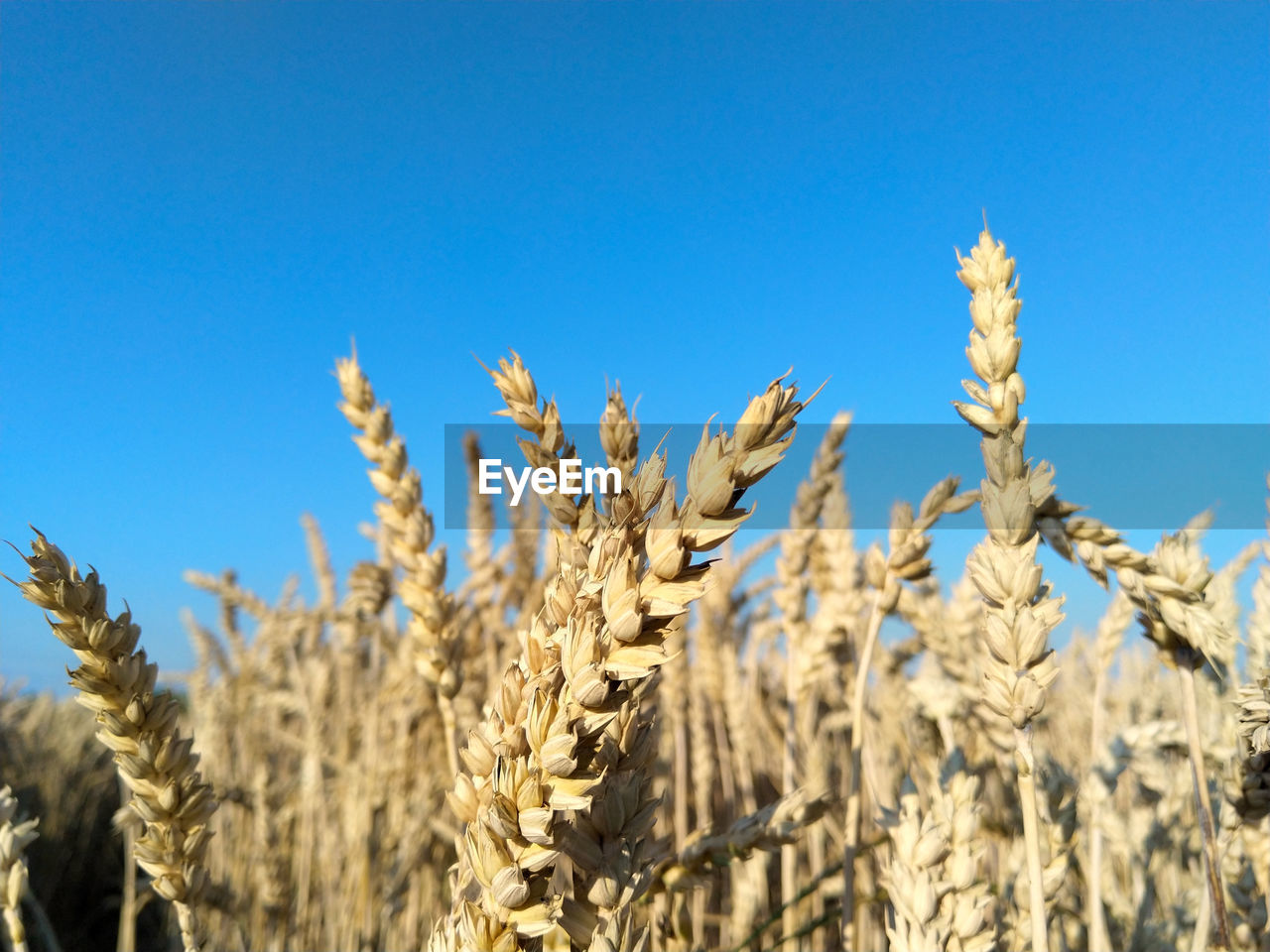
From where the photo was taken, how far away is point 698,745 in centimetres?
273

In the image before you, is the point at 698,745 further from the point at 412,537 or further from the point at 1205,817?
the point at 1205,817

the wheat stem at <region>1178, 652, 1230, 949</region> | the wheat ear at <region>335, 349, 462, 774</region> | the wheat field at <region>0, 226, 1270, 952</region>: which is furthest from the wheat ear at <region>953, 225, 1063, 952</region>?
the wheat ear at <region>335, 349, 462, 774</region>

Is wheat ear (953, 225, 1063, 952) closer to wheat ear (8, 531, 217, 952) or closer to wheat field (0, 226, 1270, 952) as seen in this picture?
wheat field (0, 226, 1270, 952)

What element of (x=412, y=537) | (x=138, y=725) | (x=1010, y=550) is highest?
(x=412, y=537)

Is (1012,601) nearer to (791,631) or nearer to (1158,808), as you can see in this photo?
(791,631)

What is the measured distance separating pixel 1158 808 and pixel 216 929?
2.55 m

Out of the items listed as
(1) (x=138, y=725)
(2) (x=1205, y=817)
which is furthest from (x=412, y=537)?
(2) (x=1205, y=817)

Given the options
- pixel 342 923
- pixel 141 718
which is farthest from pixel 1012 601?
pixel 342 923

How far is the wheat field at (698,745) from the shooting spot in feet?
1.80

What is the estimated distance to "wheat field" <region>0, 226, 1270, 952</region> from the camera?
1.80ft

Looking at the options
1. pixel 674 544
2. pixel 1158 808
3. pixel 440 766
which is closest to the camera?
pixel 674 544

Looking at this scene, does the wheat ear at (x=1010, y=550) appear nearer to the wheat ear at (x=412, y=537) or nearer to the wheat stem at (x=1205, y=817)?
the wheat stem at (x=1205, y=817)

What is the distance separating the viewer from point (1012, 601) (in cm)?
76

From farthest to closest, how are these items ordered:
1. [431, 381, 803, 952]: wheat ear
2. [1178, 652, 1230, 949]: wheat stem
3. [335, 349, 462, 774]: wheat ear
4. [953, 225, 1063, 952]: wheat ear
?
1. [335, 349, 462, 774]: wheat ear
2. [1178, 652, 1230, 949]: wheat stem
3. [953, 225, 1063, 952]: wheat ear
4. [431, 381, 803, 952]: wheat ear
